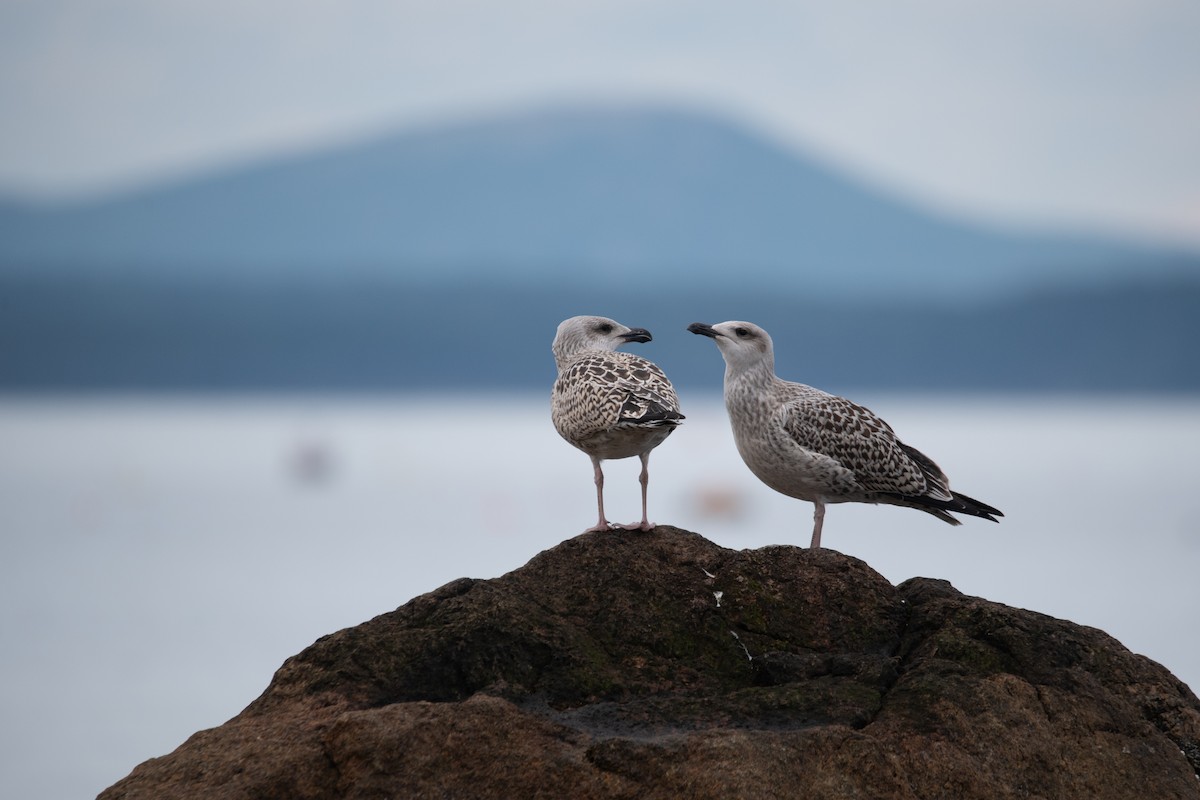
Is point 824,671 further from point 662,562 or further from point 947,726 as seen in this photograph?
point 662,562

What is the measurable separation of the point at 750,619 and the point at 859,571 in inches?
24.9

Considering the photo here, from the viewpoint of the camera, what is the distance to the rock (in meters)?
4.85

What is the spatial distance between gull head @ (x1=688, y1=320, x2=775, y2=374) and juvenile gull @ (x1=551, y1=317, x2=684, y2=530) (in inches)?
20.5

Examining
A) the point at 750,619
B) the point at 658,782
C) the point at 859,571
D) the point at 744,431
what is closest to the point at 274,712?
the point at 658,782

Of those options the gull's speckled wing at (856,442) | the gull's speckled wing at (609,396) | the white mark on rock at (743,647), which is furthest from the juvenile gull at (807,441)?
the white mark on rock at (743,647)

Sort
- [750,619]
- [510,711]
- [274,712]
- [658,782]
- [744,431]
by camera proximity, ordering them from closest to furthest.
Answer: [658,782], [510,711], [274,712], [750,619], [744,431]

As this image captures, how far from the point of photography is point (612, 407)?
6.94 m

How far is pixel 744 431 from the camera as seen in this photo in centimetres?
783

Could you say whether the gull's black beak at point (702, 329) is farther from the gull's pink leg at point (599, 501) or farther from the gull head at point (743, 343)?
the gull's pink leg at point (599, 501)

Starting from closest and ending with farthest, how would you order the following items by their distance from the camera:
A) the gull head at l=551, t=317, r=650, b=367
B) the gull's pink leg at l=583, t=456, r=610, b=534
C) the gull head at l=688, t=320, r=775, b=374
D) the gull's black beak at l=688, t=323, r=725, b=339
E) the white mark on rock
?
1. the white mark on rock
2. the gull's pink leg at l=583, t=456, r=610, b=534
3. the gull's black beak at l=688, t=323, r=725, b=339
4. the gull head at l=688, t=320, r=775, b=374
5. the gull head at l=551, t=317, r=650, b=367

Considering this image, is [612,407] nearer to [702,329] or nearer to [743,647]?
[702,329]

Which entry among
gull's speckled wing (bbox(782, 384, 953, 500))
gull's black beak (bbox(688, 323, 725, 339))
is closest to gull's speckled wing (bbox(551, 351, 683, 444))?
gull's black beak (bbox(688, 323, 725, 339))

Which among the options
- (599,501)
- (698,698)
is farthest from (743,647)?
(599,501)

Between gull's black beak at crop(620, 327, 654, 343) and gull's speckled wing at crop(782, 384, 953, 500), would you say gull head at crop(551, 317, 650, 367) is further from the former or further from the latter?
gull's speckled wing at crop(782, 384, 953, 500)
